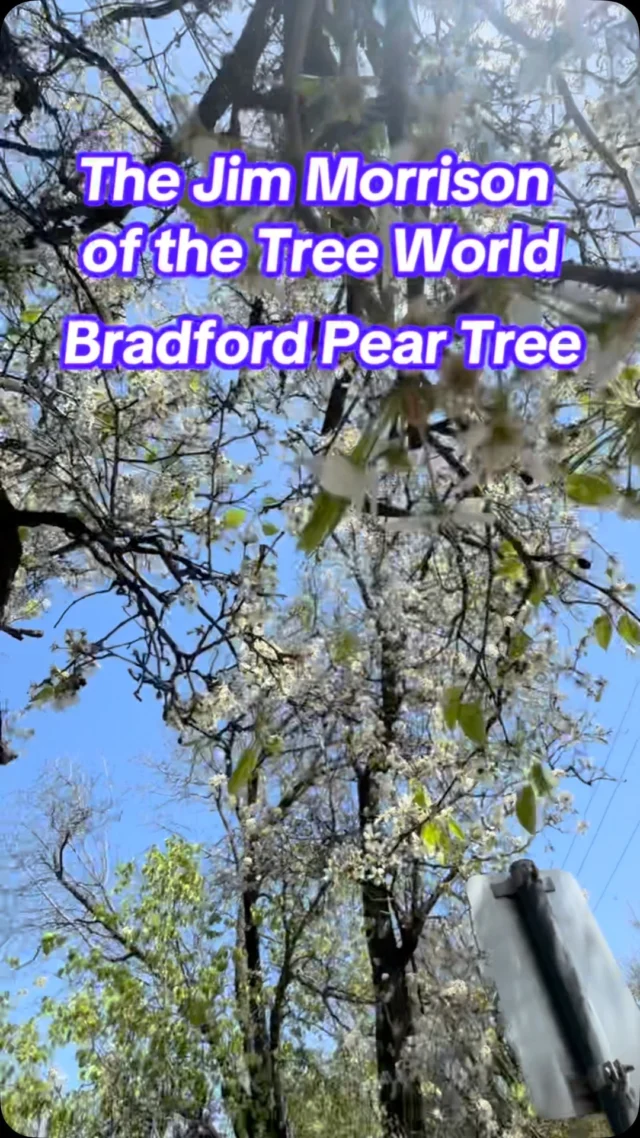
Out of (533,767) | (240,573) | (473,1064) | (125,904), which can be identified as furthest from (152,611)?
(125,904)

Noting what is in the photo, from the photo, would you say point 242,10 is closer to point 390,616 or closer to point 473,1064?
point 390,616

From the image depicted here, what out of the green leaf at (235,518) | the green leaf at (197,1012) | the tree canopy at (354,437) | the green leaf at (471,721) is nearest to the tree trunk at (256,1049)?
the green leaf at (197,1012)

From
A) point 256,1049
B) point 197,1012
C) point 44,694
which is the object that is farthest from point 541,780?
point 256,1049

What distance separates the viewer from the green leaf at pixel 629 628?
0.66m

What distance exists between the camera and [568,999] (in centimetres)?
63

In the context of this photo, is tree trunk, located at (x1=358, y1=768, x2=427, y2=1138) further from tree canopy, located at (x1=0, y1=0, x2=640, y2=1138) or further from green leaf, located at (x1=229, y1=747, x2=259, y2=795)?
green leaf, located at (x1=229, y1=747, x2=259, y2=795)

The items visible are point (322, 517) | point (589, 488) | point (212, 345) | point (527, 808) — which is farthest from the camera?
point (212, 345)

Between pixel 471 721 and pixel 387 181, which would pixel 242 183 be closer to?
pixel 387 181

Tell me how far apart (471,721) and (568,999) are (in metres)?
0.26

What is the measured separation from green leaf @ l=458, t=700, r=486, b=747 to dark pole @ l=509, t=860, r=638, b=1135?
0.73ft

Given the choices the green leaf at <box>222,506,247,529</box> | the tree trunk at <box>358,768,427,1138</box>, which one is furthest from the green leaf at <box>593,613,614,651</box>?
the tree trunk at <box>358,768,427,1138</box>

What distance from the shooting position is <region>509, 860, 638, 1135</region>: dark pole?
0.58 metres

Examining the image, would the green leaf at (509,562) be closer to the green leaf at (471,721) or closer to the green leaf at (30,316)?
the green leaf at (471,721)

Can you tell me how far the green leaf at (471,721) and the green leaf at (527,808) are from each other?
0.17 ft
